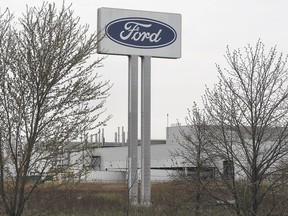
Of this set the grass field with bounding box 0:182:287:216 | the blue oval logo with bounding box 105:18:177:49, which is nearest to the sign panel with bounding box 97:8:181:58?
the blue oval logo with bounding box 105:18:177:49

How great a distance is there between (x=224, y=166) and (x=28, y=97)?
5670 mm

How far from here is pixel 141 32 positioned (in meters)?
27.9

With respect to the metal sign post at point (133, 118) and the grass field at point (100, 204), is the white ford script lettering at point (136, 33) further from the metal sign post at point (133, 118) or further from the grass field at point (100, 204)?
the grass field at point (100, 204)

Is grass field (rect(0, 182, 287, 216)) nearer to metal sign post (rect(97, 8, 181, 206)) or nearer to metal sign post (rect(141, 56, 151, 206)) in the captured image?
metal sign post (rect(141, 56, 151, 206))

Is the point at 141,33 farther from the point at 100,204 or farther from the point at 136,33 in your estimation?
the point at 100,204

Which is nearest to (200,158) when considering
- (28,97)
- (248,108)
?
(248,108)

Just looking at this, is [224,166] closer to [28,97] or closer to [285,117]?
[285,117]

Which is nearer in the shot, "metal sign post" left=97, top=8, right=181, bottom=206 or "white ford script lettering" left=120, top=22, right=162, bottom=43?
"metal sign post" left=97, top=8, right=181, bottom=206

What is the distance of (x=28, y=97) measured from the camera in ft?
37.9

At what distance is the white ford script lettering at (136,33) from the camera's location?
90.3 feet

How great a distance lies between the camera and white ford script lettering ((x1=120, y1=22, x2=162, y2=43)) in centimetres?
2753

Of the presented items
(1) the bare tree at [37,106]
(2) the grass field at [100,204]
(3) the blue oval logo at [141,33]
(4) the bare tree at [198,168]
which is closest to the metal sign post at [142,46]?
(3) the blue oval logo at [141,33]

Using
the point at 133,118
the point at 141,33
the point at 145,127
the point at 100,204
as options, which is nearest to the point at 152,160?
the point at 145,127

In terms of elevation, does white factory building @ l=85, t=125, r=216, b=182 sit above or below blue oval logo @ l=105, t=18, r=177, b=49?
below
